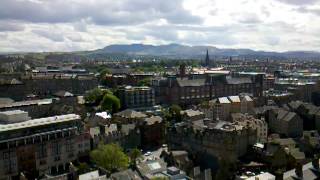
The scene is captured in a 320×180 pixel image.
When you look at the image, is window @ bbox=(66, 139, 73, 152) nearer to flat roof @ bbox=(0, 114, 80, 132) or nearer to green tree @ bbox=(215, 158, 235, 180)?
flat roof @ bbox=(0, 114, 80, 132)

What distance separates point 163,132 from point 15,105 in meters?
36.0

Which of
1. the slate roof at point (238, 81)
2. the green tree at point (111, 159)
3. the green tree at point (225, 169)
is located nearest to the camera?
the green tree at point (111, 159)

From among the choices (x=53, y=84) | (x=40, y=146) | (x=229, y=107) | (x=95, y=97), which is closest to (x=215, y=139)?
(x=40, y=146)

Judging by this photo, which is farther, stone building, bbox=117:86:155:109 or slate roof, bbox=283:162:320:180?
stone building, bbox=117:86:155:109

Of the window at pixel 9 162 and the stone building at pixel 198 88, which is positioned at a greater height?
the stone building at pixel 198 88

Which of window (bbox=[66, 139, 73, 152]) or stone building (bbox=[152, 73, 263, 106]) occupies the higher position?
stone building (bbox=[152, 73, 263, 106])

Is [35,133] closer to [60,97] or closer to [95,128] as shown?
[95,128]

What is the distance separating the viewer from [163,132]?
8156cm

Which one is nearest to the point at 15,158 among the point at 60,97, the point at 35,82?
the point at 60,97

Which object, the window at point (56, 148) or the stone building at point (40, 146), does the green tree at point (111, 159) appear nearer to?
the stone building at point (40, 146)

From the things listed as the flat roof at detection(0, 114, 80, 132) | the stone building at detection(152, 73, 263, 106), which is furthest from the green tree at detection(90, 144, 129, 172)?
the stone building at detection(152, 73, 263, 106)

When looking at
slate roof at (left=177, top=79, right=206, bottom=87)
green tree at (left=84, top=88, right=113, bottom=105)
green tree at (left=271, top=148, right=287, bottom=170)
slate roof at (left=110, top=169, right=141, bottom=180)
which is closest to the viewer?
slate roof at (left=110, top=169, right=141, bottom=180)

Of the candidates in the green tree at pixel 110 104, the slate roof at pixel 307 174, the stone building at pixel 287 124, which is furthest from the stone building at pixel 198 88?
the slate roof at pixel 307 174

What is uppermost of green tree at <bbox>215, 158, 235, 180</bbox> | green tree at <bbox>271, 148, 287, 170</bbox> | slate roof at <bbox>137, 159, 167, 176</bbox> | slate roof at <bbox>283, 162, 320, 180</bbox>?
slate roof at <bbox>283, 162, 320, 180</bbox>
